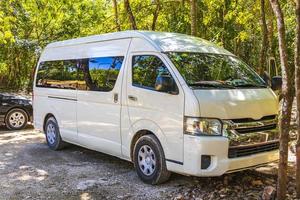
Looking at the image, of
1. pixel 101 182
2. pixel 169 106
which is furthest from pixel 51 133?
pixel 169 106

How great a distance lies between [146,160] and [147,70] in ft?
4.65

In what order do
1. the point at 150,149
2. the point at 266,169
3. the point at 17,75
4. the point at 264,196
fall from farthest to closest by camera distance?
the point at 17,75 → the point at 266,169 → the point at 150,149 → the point at 264,196

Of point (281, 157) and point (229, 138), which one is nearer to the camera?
point (281, 157)

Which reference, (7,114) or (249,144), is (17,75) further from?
(249,144)

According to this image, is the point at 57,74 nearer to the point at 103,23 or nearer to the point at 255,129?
the point at 255,129

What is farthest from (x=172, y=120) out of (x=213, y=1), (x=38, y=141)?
(x=213, y=1)

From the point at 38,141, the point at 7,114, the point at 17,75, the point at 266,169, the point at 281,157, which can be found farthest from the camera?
the point at 17,75

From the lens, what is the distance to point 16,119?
41.6 ft

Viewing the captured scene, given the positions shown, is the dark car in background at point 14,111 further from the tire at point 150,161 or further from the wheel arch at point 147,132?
the tire at point 150,161

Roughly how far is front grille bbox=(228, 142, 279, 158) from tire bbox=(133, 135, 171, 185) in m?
1.04

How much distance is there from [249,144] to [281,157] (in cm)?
88

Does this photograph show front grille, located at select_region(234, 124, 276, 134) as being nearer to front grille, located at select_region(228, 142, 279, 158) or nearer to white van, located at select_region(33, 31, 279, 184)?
white van, located at select_region(33, 31, 279, 184)

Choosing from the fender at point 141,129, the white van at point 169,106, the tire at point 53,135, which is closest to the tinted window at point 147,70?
the white van at point 169,106

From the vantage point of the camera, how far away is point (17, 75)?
25.2 metres
